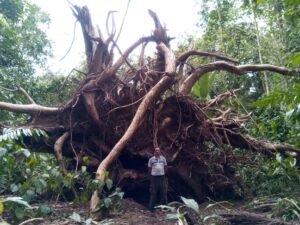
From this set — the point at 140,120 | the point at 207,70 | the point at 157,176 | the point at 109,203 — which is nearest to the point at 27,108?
the point at 140,120

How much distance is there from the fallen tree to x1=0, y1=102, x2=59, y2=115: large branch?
17 mm

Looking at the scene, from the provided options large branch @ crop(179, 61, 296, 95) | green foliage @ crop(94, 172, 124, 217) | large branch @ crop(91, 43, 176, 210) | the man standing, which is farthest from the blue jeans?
large branch @ crop(179, 61, 296, 95)

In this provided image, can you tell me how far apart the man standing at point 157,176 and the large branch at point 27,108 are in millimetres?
2078

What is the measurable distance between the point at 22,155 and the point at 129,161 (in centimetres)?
245

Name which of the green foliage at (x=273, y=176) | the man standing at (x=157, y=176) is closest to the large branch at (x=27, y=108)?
the man standing at (x=157, y=176)

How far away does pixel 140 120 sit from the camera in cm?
713

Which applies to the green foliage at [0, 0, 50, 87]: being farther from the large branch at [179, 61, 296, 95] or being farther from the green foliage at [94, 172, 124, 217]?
the green foliage at [94, 172, 124, 217]

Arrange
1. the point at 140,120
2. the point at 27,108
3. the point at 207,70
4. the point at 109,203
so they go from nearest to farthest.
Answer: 1. the point at 109,203
2. the point at 140,120
3. the point at 27,108
4. the point at 207,70

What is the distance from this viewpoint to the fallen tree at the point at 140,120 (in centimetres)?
747

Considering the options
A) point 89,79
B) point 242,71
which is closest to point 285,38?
point 242,71

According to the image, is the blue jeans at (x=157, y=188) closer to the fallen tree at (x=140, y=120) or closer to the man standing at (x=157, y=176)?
the man standing at (x=157, y=176)

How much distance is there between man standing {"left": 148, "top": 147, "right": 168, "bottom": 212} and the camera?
697 cm

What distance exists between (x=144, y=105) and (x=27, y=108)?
2132 millimetres

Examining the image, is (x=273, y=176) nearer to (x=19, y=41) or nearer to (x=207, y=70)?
(x=207, y=70)
